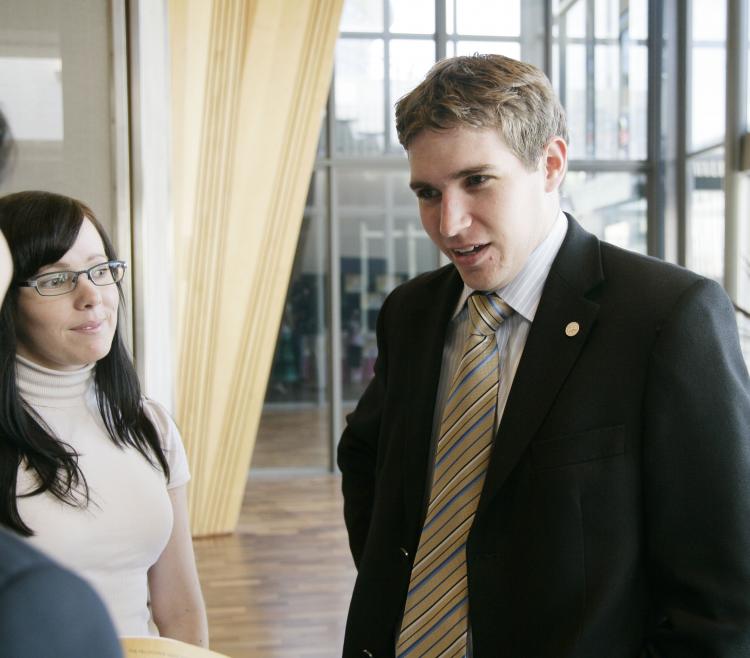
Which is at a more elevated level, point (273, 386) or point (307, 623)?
point (273, 386)

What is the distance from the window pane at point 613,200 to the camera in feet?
28.8

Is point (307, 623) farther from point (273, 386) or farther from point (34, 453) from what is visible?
point (273, 386)

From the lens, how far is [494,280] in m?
1.40

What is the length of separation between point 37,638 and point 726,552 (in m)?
1.00

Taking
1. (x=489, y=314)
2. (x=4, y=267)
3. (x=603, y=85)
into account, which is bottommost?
(x=489, y=314)

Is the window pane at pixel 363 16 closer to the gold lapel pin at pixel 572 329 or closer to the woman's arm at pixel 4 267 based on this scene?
the gold lapel pin at pixel 572 329

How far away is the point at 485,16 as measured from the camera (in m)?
8.67

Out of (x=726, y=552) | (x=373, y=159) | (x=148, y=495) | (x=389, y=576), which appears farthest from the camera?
(x=373, y=159)

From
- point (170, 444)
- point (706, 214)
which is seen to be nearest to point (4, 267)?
point (170, 444)

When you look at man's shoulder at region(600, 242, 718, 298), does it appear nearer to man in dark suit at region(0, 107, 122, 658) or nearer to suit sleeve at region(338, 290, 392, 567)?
suit sleeve at region(338, 290, 392, 567)

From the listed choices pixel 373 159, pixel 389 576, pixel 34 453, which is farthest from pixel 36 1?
pixel 373 159

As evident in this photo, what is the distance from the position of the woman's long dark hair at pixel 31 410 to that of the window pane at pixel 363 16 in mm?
7374

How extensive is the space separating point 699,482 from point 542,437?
9.1 inches

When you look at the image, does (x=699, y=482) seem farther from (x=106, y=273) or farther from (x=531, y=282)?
(x=106, y=273)
